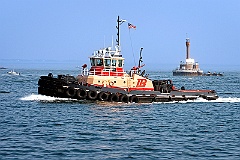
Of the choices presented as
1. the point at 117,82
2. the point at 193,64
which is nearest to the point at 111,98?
the point at 117,82

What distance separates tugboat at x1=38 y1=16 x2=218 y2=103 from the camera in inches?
1706

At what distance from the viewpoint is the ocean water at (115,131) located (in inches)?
919

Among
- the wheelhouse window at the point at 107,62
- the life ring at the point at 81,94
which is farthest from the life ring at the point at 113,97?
the wheelhouse window at the point at 107,62

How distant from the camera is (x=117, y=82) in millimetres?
45031

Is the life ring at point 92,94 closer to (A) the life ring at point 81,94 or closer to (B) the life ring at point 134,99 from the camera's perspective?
(A) the life ring at point 81,94

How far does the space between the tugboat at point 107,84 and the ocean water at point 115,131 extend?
0.95 meters

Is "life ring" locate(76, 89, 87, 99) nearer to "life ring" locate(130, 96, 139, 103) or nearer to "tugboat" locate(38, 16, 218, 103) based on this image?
"tugboat" locate(38, 16, 218, 103)

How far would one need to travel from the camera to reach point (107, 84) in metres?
44.6

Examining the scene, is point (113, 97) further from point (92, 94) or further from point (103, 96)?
point (92, 94)

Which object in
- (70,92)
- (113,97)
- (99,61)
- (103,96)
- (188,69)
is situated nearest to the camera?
(70,92)

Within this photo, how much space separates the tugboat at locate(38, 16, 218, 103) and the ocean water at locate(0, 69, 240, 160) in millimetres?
948

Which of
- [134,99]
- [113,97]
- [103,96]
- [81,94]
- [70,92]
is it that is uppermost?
[70,92]

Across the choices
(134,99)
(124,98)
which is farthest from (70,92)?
(134,99)

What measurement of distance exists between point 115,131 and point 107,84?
15.3m
